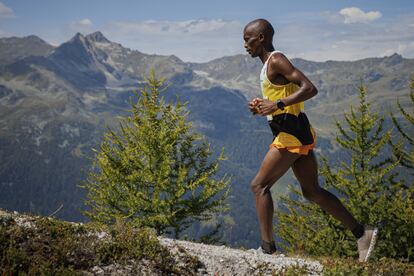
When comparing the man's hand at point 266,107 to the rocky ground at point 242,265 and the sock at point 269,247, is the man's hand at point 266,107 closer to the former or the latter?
the rocky ground at point 242,265

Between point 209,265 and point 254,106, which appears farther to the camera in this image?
point 254,106

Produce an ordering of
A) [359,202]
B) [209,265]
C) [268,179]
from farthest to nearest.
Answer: [359,202] < [268,179] < [209,265]

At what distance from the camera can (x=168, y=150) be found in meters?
12.6

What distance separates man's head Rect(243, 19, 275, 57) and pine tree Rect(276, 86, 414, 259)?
760 cm

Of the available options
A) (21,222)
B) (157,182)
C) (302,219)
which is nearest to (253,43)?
(21,222)

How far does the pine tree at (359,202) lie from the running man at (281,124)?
6370 millimetres

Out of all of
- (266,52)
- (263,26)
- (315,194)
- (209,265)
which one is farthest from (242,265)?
(263,26)

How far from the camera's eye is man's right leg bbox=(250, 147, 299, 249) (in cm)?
518

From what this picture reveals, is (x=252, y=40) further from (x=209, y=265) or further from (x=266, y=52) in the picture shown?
(x=209, y=265)

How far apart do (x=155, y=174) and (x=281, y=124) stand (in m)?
7.47

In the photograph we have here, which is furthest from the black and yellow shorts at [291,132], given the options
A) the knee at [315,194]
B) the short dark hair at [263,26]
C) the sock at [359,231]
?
the sock at [359,231]

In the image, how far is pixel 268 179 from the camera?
533 cm

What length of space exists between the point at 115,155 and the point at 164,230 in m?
2.92

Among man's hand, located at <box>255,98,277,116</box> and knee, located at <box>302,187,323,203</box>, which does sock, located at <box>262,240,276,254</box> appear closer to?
knee, located at <box>302,187,323,203</box>
